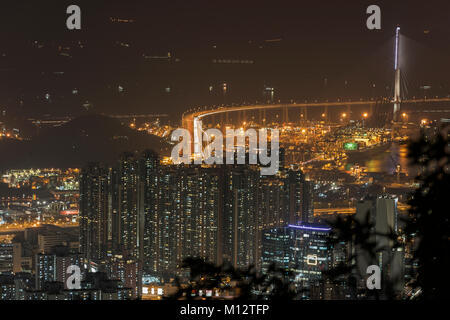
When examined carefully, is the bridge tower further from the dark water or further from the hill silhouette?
the hill silhouette

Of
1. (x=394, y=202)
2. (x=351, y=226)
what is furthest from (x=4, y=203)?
(x=351, y=226)

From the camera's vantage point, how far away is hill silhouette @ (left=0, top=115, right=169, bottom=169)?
7625 millimetres

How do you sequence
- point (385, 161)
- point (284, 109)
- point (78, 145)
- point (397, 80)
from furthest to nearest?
point (78, 145) < point (284, 109) < point (397, 80) < point (385, 161)

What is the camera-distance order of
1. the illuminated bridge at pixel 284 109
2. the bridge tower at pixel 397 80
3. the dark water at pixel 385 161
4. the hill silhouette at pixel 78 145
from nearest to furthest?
the dark water at pixel 385 161, the bridge tower at pixel 397 80, the illuminated bridge at pixel 284 109, the hill silhouette at pixel 78 145

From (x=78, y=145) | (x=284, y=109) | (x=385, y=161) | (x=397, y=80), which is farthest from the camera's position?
(x=78, y=145)

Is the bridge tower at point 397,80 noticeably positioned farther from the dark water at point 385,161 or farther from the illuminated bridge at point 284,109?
the dark water at point 385,161

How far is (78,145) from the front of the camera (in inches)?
321

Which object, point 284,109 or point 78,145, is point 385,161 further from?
point 78,145

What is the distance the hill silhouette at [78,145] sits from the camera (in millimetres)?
7625

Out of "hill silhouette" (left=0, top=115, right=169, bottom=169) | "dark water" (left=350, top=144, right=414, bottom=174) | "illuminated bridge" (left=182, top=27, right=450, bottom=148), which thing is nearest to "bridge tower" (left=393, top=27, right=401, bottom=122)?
"illuminated bridge" (left=182, top=27, right=450, bottom=148)

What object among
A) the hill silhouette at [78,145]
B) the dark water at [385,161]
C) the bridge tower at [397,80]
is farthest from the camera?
the hill silhouette at [78,145]

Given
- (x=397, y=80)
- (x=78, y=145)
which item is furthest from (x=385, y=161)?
(x=78, y=145)

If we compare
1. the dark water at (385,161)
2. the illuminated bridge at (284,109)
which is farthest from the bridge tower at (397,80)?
the dark water at (385,161)

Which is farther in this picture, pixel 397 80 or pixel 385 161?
pixel 397 80
